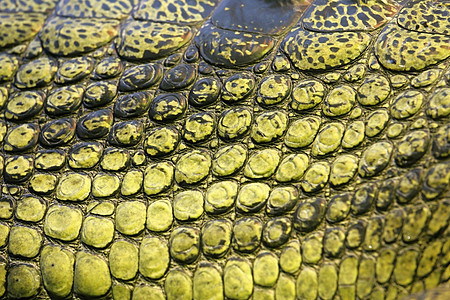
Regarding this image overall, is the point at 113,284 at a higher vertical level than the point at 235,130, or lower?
lower

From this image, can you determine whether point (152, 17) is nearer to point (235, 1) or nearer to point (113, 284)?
point (235, 1)

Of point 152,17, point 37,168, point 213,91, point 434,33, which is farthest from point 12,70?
point 434,33

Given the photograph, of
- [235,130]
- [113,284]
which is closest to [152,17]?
[235,130]

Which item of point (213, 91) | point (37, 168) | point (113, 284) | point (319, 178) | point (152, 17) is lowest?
point (113, 284)

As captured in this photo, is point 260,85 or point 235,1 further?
point 235,1

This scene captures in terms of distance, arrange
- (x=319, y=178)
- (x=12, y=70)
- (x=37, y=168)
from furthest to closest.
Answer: (x=12, y=70)
(x=37, y=168)
(x=319, y=178)

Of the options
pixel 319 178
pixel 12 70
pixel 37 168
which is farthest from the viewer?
pixel 12 70
